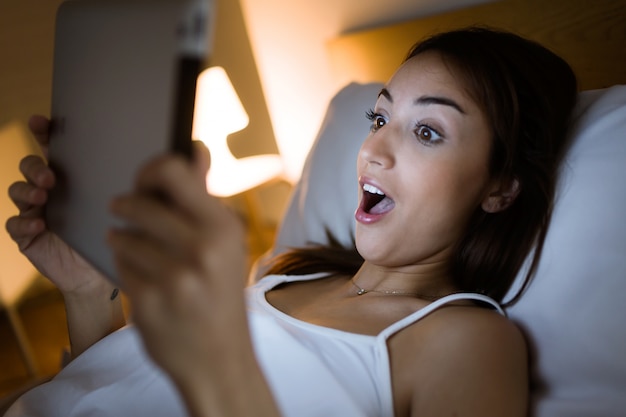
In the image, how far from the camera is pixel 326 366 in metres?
0.93

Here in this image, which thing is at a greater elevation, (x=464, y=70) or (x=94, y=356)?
(x=464, y=70)

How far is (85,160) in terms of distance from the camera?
2.45 feet

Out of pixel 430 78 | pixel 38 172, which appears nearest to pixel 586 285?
pixel 430 78

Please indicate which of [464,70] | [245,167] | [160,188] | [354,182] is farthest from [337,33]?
[160,188]

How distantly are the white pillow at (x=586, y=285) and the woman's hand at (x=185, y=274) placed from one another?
2.23 feet

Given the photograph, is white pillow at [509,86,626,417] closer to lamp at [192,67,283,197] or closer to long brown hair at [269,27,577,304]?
long brown hair at [269,27,577,304]

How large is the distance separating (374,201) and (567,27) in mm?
724

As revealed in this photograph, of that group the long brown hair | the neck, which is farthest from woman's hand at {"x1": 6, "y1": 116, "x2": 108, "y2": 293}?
the long brown hair

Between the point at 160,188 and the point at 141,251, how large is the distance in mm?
54

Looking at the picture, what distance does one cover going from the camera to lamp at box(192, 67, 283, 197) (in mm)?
2377

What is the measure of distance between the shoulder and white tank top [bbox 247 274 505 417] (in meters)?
0.03

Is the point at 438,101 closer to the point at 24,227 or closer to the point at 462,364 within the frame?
the point at 462,364

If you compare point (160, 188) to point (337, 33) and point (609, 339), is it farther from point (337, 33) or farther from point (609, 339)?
point (337, 33)

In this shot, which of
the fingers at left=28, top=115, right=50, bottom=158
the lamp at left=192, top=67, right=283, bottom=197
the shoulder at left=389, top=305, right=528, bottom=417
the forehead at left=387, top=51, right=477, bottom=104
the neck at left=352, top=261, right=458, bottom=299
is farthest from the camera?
the lamp at left=192, top=67, right=283, bottom=197
